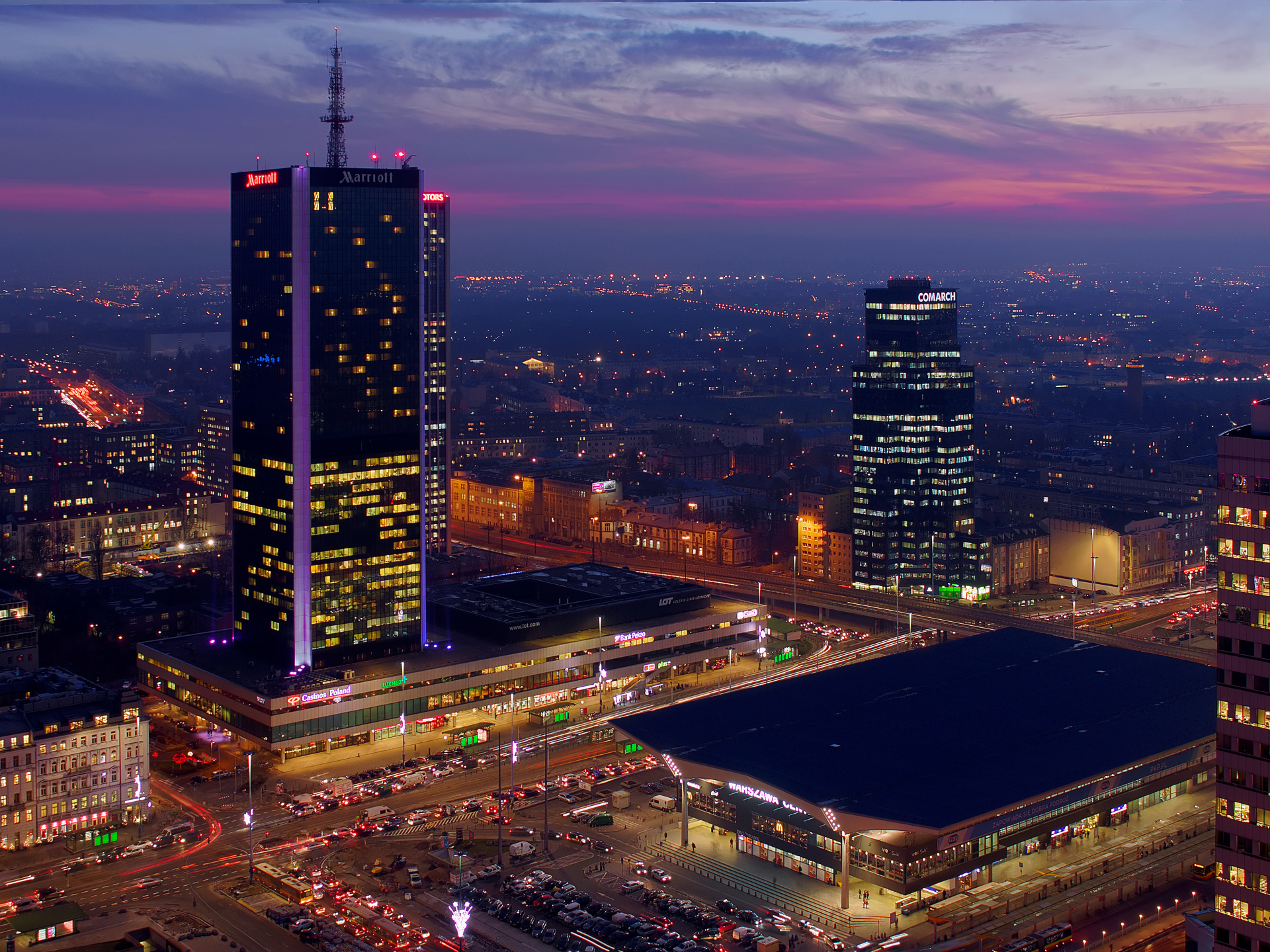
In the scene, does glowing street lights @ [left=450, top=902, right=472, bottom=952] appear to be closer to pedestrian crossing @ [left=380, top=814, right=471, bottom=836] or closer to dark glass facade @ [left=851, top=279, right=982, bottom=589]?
pedestrian crossing @ [left=380, top=814, right=471, bottom=836]

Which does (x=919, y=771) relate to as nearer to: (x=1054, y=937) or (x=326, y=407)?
(x=1054, y=937)

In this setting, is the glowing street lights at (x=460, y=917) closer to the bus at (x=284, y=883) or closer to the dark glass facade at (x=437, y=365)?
the bus at (x=284, y=883)

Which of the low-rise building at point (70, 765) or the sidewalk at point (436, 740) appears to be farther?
the sidewalk at point (436, 740)

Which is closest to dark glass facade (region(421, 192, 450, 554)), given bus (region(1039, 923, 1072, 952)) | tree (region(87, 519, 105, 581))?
tree (region(87, 519, 105, 581))

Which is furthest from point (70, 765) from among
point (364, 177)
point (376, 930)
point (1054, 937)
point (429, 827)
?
point (1054, 937)

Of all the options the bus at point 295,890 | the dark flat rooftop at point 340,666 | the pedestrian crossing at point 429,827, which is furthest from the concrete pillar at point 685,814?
the dark flat rooftop at point 340,666

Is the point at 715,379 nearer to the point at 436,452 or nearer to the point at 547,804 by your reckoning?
the point at 436,452

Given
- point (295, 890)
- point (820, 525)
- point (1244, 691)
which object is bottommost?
Result: point (295, 890)

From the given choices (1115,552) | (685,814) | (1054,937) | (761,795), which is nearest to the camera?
(1054,937)
